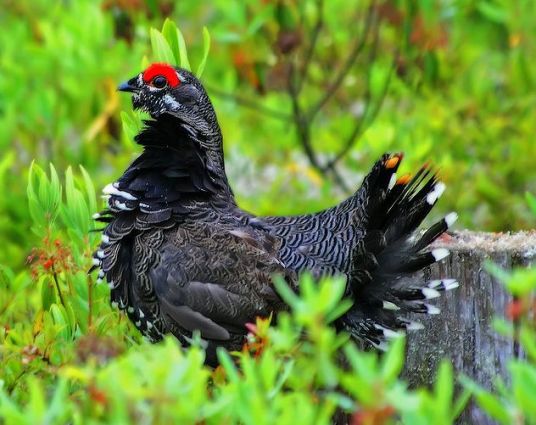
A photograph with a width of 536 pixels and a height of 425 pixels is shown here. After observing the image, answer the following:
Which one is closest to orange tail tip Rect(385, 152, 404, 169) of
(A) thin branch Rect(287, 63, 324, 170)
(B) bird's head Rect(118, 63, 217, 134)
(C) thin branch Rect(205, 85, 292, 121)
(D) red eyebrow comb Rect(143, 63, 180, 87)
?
(B) bird's head Rect(118, 63, 217, 134)

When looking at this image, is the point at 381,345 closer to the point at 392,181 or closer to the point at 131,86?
the point at 392,181

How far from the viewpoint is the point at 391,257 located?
14.3 feet

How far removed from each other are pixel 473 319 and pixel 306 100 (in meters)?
5.24

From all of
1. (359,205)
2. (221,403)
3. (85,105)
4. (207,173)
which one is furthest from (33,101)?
(221,403)

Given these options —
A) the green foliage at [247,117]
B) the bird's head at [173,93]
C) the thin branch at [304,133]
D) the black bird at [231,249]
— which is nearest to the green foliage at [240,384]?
the black bird at [231,249]

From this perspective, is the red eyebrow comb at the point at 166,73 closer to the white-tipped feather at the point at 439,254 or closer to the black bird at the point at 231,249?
the black bird at the point at 231,249

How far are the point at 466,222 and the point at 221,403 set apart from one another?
565cm

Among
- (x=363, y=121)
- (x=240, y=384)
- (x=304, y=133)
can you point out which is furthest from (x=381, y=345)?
(x=363, y=121)

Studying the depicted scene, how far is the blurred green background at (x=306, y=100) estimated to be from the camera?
23.6 feet

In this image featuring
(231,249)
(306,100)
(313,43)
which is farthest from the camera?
(306,100)

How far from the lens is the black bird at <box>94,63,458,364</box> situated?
14.2 feet

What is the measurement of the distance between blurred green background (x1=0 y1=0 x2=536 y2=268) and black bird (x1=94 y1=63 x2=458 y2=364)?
2029 mm

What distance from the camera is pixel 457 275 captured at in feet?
14.5

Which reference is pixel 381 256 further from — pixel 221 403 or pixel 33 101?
pixel 33 101
